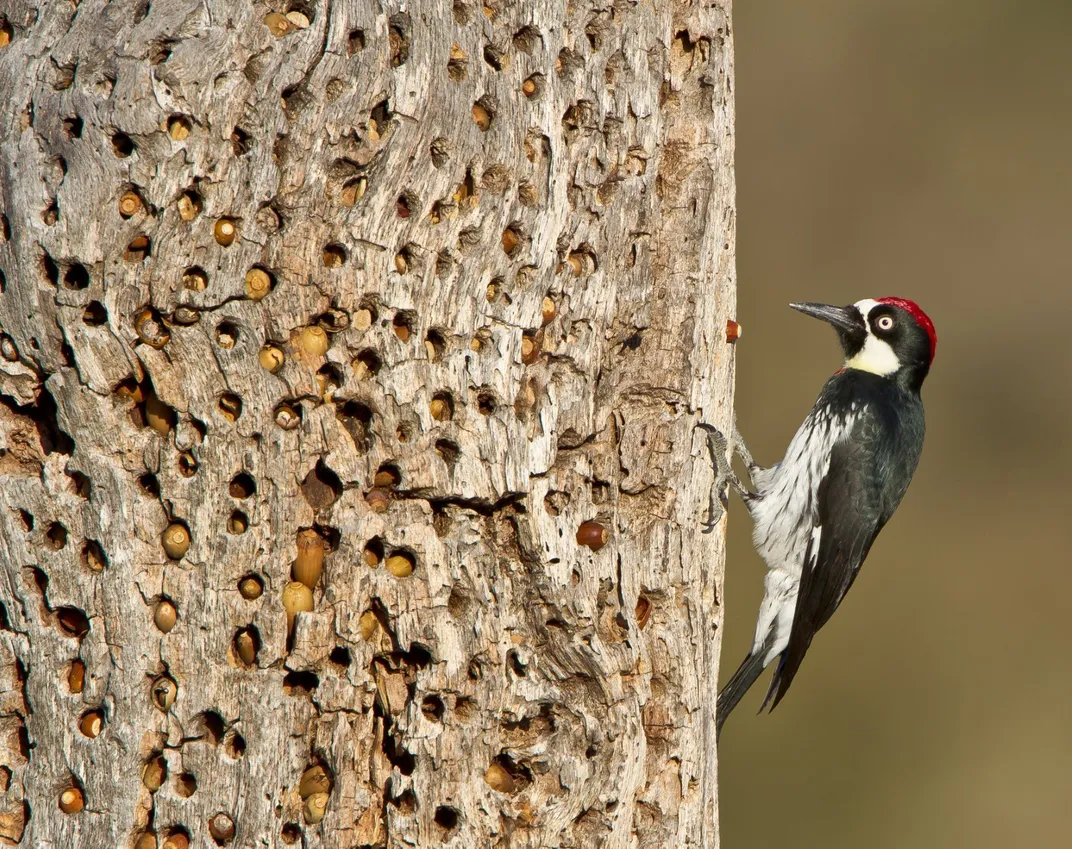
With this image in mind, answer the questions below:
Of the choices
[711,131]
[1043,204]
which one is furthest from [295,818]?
[1043,204]

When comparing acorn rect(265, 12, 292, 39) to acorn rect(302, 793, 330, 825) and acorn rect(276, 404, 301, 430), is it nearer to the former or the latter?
acorn rect(276, 404, 301, 430)

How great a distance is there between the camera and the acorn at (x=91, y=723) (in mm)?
2432

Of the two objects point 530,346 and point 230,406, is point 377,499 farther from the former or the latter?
point 530,346

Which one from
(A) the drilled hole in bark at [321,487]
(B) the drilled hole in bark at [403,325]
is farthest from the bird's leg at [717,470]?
(A) the drilled hole in bark at [321,487]

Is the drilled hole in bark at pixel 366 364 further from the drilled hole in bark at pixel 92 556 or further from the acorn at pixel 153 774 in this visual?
the acorn at pixel 153 774

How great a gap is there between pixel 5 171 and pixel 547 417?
3.69 feet

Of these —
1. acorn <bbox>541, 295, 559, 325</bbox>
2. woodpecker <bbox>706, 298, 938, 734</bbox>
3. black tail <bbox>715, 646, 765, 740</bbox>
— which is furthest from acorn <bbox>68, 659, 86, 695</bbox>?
woodpecker <bbox>706, 298, 938, 734</bbox>

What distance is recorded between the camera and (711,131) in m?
2.87

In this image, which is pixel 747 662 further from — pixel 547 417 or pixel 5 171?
pixel 5 171

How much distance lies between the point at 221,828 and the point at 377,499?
27.3 inches

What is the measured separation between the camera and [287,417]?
2.40m

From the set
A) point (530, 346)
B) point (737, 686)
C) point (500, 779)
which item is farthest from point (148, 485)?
point (737, 686)

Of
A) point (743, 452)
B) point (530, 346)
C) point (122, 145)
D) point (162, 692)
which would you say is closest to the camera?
point (122, 145)

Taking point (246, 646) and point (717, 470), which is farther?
point (717, 470)
